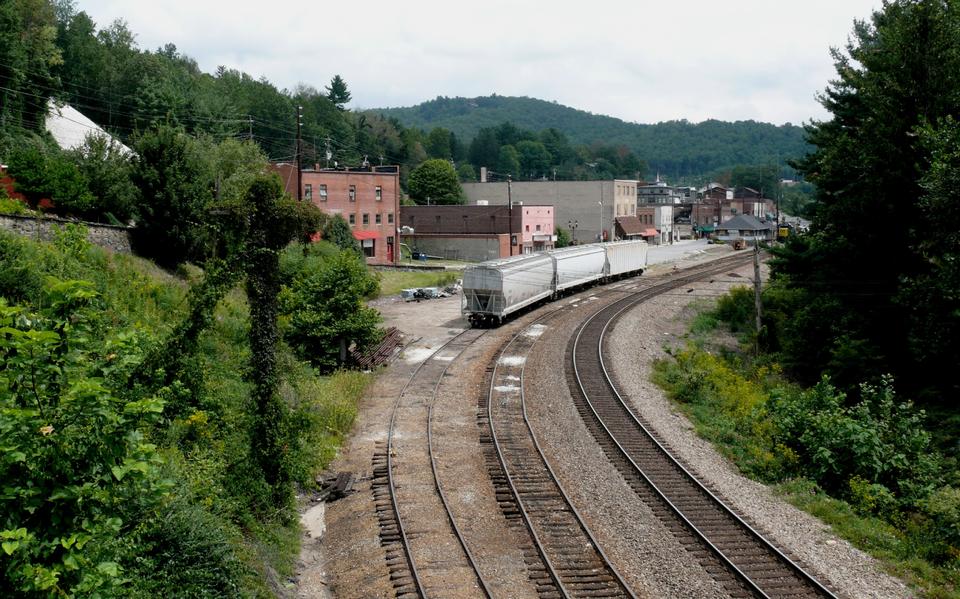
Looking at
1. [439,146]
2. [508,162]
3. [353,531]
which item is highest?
[439,146]

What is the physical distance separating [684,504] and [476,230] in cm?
5842

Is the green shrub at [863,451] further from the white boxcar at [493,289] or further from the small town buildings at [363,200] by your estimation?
the small town buildings at [363,200]

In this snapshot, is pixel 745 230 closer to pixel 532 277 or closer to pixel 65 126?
pixel 532 277

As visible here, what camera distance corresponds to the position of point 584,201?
3607 inches

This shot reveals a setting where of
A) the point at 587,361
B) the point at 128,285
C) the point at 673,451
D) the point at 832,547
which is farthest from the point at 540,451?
the point at 128,285

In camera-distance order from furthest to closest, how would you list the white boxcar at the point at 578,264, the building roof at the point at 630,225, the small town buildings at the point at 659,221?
the small town buildings at the point at 659,221
the building roof at the point at 630,225
the white boxcar at the point at 578,264

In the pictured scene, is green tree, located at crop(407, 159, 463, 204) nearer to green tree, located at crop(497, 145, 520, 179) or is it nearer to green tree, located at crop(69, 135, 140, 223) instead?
green tree, located at crop(69, 135, 140, 223)

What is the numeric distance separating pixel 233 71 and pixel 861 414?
456 ft

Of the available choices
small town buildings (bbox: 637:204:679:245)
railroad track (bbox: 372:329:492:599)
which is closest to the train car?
railroad track (bbox: 372:329:492:599)

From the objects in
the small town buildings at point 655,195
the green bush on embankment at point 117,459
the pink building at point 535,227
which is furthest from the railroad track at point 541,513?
the small town buildings at point 655,195

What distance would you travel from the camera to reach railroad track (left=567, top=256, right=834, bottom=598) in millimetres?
12602

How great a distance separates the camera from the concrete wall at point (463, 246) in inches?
2761

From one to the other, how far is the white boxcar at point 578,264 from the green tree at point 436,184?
50.6m

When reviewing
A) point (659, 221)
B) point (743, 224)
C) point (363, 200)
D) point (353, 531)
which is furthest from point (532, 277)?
point (659, 221)
